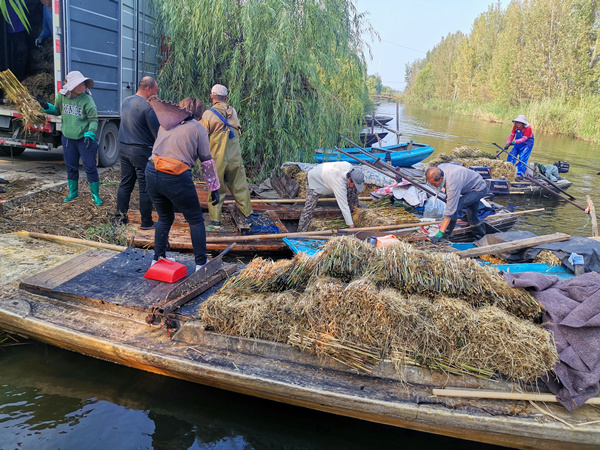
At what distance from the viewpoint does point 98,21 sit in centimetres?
777

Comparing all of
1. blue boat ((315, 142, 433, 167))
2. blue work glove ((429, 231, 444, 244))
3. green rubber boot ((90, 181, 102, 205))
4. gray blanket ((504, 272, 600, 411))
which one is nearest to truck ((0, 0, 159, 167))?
green rubber boot ((90, 181, 102, 205))

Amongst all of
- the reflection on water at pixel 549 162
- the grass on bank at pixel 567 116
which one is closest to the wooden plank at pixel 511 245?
the reflection on water at pixel 549 162

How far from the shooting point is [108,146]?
30.0ft

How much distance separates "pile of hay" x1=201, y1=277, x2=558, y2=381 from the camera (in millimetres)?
3229

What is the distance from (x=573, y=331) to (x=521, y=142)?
10289 millimetres

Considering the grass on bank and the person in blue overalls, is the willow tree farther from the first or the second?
the grass on bank

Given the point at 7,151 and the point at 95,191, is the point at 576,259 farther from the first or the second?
the point at 7,151

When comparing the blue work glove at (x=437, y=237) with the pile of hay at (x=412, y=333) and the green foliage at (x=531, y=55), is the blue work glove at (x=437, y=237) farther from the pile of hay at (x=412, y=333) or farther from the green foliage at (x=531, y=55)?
the green foliage at (x=531, y=55)

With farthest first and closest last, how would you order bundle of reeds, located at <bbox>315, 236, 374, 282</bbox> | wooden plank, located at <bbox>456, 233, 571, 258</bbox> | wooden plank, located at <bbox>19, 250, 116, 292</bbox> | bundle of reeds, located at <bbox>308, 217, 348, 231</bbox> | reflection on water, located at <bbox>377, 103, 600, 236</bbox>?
reflection on water, located at <bbox>377, 103, 600, 236</bbox>, bundle of reeds, located at <bbox>308, 217, 348, 231</bbox>, wooden plank, located at <bbox>456, 233, 571, 258</bbox>, wooden plank, located at <bbox>19, 250, 116, 292</bbox>, bundle of reeds, located at <bbox>315, 236, 374, 282</bbox>

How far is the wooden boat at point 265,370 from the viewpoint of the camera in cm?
312

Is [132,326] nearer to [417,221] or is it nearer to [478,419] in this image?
[478,419]

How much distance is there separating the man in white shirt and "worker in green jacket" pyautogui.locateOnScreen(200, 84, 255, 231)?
3.09 ft

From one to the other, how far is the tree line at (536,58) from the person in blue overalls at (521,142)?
1428 centimetres

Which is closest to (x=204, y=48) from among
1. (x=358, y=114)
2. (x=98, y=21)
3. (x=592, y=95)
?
(x=98, y=21)
